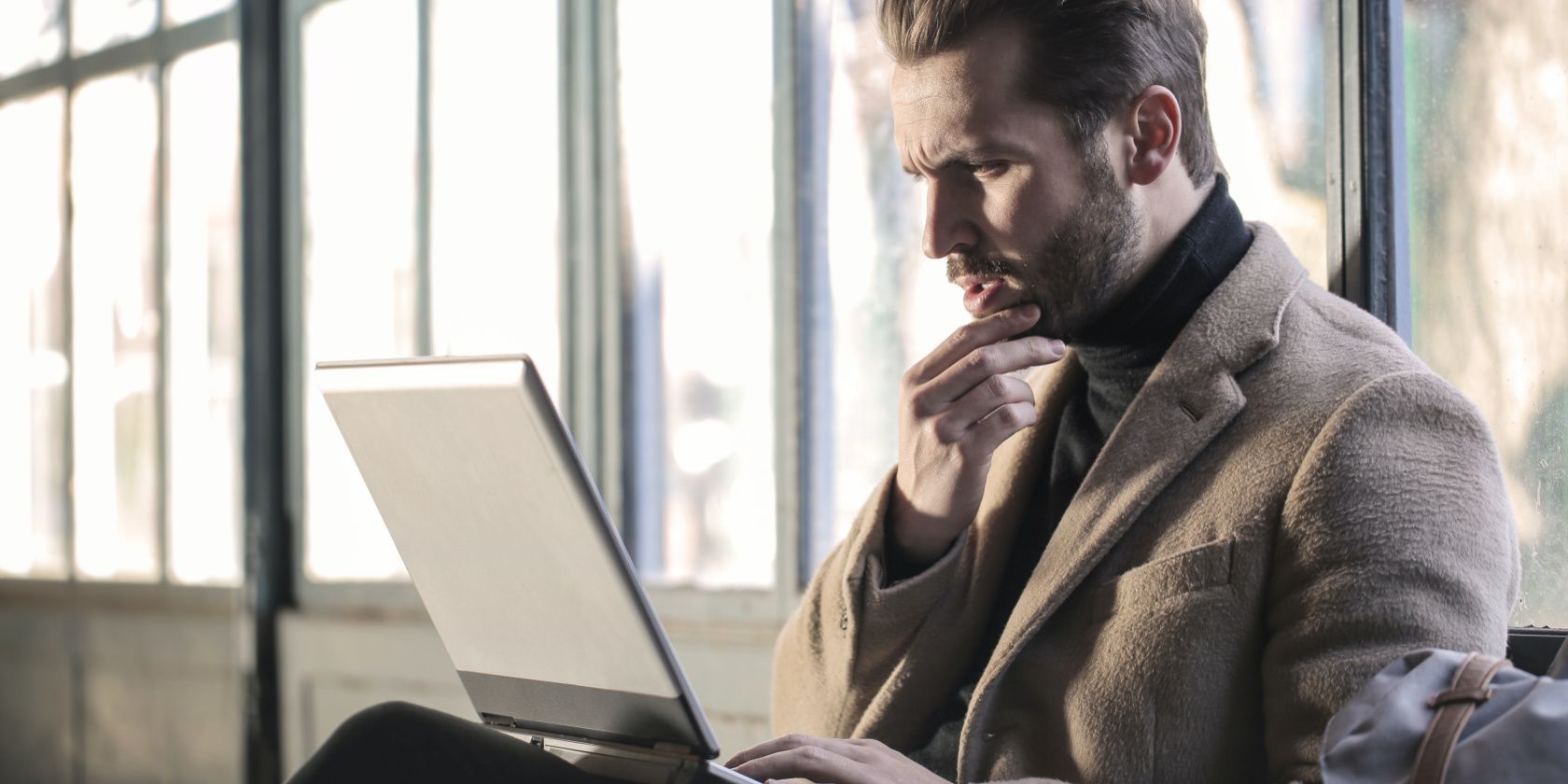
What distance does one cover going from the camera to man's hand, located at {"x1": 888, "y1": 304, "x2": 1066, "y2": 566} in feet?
5.01

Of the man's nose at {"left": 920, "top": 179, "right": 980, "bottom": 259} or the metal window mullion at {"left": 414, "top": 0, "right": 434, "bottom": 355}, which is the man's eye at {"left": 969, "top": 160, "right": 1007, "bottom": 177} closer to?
the man's nose at {"left": 920, "top": 179, "right": 980, "bottom": 259}

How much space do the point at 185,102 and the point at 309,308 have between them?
0.73 meters

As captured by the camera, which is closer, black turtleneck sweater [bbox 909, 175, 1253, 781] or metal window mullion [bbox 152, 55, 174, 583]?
black turtleneck sweater [bbox 909, 175, 1253, 781]

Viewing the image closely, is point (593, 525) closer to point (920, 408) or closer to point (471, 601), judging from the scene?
point (471, 601)

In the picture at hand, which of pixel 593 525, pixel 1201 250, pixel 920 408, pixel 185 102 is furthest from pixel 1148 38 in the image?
pixel 185 102

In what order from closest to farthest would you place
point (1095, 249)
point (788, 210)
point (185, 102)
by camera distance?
point (1095, 249) → point (788, 210) → point (185, 102)

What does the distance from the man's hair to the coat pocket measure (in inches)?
17.2

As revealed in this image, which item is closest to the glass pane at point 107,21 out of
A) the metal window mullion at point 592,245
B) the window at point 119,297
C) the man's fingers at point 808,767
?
the window at point 119,297

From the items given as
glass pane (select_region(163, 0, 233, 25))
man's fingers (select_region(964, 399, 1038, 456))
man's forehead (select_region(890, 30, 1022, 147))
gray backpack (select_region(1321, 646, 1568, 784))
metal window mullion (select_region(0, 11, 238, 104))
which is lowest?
gray backpack (select_region(1321, 646, 1568, 784))

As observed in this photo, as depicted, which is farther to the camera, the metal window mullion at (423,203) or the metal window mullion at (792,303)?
the metal window mullion at (423,203)

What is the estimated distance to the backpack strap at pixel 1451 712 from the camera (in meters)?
0.98

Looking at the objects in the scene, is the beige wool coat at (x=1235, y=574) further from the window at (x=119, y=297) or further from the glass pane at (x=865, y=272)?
the window at (x=119, y=297)

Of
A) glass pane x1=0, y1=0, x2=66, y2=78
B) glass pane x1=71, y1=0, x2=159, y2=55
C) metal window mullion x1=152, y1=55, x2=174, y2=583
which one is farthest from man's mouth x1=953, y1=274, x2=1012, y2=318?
glass pane x1=0, y1=0, x2=66, y2=78

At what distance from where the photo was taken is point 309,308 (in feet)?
12.5
